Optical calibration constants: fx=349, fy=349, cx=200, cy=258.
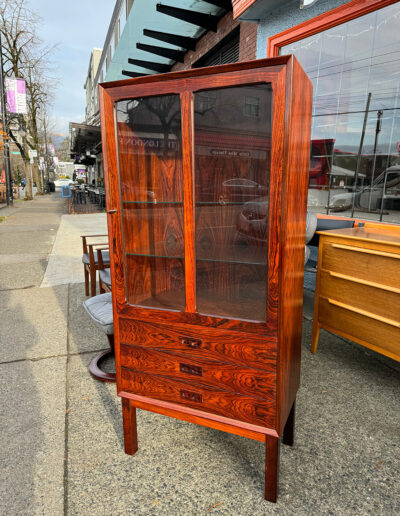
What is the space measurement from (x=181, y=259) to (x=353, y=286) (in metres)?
1.67

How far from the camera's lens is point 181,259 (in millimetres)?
1762

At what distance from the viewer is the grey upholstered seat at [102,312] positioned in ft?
8.31

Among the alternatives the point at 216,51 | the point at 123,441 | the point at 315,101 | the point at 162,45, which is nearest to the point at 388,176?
the point at 315,101

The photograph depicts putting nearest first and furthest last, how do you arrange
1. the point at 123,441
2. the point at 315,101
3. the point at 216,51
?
the point at 123,441, the point at 315,101, the point at 216,51

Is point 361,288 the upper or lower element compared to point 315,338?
upper

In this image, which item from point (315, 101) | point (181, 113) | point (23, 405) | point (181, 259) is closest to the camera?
point (181, 113)

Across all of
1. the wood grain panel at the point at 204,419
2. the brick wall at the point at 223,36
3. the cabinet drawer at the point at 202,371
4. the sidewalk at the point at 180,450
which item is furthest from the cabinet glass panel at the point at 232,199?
the brick wall at the point at 223,36

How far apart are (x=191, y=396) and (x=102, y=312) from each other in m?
1.13

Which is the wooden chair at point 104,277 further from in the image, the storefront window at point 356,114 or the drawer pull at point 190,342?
the storefront window at point 356,114

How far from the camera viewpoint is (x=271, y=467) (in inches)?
65.2

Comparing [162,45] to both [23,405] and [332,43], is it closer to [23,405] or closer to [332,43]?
[332,43]

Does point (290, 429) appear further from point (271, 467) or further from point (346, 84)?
point (346, 84)

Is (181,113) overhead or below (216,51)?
below

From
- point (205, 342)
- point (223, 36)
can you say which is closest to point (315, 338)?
Answer: point (205, 342)
